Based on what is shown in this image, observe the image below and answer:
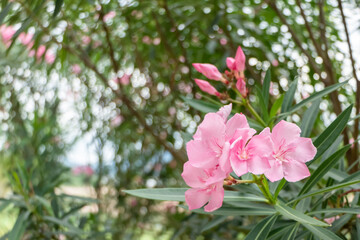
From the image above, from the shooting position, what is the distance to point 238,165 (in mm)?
510

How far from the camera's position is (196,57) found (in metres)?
1.67

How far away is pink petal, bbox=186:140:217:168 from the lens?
0.53 meters

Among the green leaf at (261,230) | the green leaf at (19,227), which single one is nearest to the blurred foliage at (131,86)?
the green leaf at (19,227)

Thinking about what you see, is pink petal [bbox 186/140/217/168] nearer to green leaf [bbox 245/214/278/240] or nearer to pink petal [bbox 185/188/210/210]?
pink petal [bbox 185/188/210/210]

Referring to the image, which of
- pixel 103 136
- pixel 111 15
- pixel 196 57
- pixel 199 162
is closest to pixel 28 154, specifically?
pixel 103 136

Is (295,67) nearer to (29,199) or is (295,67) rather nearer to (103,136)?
(29,199)

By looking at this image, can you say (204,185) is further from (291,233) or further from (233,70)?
(233,70)

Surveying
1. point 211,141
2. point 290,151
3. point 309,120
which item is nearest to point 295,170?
point 290,151

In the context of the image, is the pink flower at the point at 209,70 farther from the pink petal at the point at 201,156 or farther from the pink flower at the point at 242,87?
the pink petal at the point at 201,156

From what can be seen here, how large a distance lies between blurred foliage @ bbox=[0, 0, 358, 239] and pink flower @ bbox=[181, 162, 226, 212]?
239mm

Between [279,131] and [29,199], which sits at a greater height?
[279,131]

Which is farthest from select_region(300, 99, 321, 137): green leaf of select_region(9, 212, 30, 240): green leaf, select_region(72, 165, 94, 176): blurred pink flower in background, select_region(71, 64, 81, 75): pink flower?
select_region(72, 165, 94, 176): blurred pink flower in background

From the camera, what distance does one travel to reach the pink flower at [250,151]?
52cm

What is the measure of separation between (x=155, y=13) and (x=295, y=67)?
58 cm
